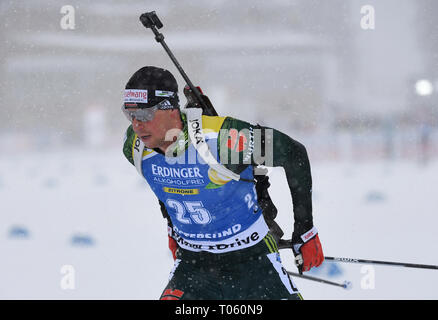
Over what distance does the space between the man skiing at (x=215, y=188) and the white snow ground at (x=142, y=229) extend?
2.52m

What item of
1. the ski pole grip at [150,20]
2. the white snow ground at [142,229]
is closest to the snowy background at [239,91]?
the white snow ground at [142,229]

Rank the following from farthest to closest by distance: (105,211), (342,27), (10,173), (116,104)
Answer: (342,27) → (116,104) → (10,173) → (105,211)

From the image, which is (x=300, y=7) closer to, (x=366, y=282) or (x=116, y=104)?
(x=116, y=104)

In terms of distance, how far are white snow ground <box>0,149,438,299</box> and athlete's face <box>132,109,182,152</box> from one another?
2932mm

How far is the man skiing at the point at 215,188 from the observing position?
93.1 inches

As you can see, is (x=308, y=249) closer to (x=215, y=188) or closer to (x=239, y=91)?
(x=215, y=188)

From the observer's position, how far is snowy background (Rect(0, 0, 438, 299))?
11.5 m

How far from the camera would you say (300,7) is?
67.5 feet

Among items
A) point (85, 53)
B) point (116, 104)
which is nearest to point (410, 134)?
point (116, 104)

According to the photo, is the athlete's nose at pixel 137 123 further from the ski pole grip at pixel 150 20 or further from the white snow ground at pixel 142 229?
the white snow ground at pixel 142 229

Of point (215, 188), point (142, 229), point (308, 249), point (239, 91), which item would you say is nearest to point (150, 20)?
point (215, 188)

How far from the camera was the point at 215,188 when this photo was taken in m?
2.40

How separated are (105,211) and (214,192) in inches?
291

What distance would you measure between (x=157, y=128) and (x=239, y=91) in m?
18.1
